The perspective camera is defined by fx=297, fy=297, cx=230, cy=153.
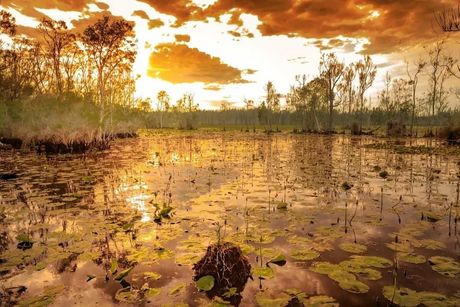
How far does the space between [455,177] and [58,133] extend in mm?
23860

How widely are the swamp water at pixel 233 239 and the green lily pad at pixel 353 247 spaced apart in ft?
0.12

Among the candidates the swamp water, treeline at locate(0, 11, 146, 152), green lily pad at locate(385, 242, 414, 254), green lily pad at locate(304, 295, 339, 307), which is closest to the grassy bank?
treeline at locate(0, 11, 146, 152)

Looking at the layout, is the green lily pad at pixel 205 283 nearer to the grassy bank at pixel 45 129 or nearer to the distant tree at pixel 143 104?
the grassy bank at pixel 45 129

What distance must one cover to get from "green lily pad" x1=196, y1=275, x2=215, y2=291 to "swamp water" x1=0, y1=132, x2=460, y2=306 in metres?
0.08

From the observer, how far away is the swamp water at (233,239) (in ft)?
14.0

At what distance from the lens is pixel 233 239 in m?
6.27

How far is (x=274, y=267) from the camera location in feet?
16.6

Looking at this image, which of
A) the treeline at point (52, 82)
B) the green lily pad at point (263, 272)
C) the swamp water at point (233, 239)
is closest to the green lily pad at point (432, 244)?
the swamp water at point (233, 239)

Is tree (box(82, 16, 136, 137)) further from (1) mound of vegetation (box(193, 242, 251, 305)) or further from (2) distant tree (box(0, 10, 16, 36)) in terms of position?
(1) mound of vegetation (box(193, 242, 251, 305))

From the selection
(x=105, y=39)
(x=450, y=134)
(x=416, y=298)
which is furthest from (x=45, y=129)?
(x=450, y=134)

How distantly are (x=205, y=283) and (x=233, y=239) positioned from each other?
6.49 ft

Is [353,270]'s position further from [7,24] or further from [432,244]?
[7,24]

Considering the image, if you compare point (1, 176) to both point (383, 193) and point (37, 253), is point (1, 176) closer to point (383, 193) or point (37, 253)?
point (37, 253)

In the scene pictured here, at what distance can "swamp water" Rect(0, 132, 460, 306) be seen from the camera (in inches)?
167
